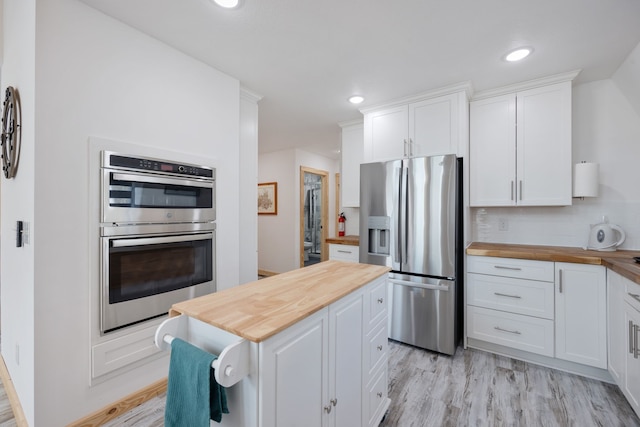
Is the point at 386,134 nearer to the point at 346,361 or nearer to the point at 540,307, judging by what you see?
the point at 540,307

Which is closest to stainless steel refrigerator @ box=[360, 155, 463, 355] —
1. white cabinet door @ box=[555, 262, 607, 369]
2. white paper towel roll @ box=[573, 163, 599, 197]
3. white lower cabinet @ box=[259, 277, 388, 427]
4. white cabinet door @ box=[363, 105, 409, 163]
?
white cabinet door @ box=[363, 105, 409, 163]

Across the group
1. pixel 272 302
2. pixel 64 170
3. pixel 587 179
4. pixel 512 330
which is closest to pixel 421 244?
pixel 512 330

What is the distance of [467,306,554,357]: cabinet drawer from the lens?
2256 mm

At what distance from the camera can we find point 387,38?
6.31 feet

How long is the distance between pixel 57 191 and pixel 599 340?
149 inches

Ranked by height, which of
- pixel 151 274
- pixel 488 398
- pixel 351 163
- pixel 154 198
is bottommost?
pixel 488 398

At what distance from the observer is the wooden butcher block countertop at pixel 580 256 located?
1.76 m

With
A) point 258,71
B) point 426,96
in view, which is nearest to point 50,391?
point 258,71

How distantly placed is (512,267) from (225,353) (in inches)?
99.6

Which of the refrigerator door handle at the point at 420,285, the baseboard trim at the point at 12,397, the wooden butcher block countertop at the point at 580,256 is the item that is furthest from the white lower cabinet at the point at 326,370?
the baseboard trim at the point at 12,397

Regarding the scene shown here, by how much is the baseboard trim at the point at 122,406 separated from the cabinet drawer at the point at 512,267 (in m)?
2.74

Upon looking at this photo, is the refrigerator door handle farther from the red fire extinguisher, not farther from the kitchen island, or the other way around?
the red fire extinguisher

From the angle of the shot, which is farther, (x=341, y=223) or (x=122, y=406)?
(x=341, y=223)

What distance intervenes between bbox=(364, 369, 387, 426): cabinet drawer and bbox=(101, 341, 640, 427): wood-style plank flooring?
17cm
